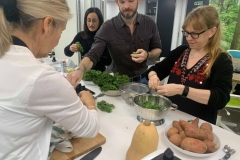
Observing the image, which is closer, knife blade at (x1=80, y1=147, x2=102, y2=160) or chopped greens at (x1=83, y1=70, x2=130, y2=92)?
knife blade at (x1=80, y1=147, x2=102, y2=160)

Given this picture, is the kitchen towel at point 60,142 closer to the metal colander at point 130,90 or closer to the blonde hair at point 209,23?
the metal colander at point 130,90

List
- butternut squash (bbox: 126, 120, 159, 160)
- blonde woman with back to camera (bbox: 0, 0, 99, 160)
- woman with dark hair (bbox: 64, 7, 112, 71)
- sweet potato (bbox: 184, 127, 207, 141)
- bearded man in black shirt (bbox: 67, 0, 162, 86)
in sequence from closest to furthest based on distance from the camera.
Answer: blonde woman with back to camera (bbox: 0, 0, 99, 160) < butternut squash (bbox: 126, 120, 159, 160) < sweet potato (bbox: 184, 127, 207, 141) < bearded man in black shirt (bbox: 67, 0, 162, 86) < woman with dark hair (bbox: 64, 7, 112, 71)

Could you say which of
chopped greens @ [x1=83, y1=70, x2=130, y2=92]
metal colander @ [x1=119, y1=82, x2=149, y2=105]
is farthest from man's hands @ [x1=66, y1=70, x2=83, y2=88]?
metal colander @ [x1=119, y1=82, x2=149, y2=105]

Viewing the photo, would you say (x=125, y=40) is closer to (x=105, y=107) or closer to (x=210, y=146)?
(x=105, y=107)

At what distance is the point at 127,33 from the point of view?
6.65ft

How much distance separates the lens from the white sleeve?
657mm

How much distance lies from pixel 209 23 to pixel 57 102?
3.81 ft

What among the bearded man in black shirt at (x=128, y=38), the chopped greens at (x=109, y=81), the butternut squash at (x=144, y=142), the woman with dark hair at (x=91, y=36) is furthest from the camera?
the woman with dark hair at (x=91, y=36)

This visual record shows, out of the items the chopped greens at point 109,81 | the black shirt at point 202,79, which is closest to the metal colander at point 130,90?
the chopped greens at point 109,81

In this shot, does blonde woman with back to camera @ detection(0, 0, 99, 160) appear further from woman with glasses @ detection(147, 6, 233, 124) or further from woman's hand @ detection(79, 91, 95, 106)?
woman with glasses @ detection(147, 6, 233, 124)

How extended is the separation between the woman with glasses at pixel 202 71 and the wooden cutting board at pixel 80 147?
55 cm

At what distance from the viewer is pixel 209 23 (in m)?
1.33

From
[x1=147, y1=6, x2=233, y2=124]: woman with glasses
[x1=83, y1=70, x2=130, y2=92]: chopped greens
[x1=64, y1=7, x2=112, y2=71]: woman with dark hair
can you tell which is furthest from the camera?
[x1=64, y1=7, x2=112, y2=71]: woman with dark hair

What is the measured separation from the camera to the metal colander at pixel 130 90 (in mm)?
1381
